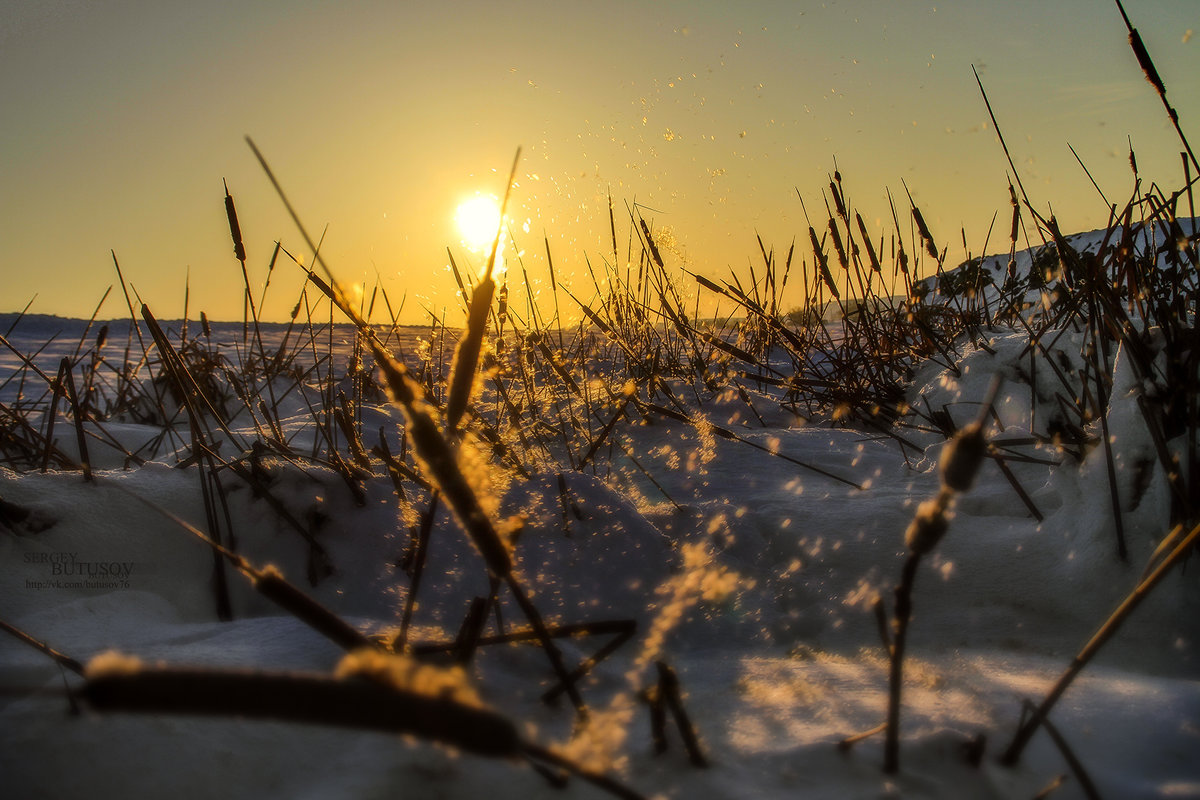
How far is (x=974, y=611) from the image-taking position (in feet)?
2.51

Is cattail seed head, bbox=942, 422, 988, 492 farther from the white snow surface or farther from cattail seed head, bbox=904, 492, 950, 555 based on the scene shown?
the white snow surface

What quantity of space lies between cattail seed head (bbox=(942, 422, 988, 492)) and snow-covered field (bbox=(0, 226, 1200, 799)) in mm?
233

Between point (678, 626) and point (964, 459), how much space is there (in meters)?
0.54

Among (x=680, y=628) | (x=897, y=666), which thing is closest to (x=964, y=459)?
(x=897, y=666)

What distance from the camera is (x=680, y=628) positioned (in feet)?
2.50

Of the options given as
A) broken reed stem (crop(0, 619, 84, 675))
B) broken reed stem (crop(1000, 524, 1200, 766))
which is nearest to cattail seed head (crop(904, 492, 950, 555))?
broken reed stem (crop(1000, 524, 1200, 766))

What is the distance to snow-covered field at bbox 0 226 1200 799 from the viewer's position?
1.45 feet

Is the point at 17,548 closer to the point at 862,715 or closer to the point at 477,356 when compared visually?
the point at 477,356

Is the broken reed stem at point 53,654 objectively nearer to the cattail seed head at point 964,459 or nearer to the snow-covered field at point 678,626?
the snow-covered field at point 678,626

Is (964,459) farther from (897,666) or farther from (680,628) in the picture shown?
(680,628)

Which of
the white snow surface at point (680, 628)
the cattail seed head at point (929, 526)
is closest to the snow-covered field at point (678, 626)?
the white snow surface at point (680, 628)

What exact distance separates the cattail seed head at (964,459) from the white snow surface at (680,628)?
0.23 metres

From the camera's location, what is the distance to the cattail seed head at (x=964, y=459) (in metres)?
0.28

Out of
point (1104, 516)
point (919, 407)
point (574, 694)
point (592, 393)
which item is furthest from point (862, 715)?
point (592, 393)
